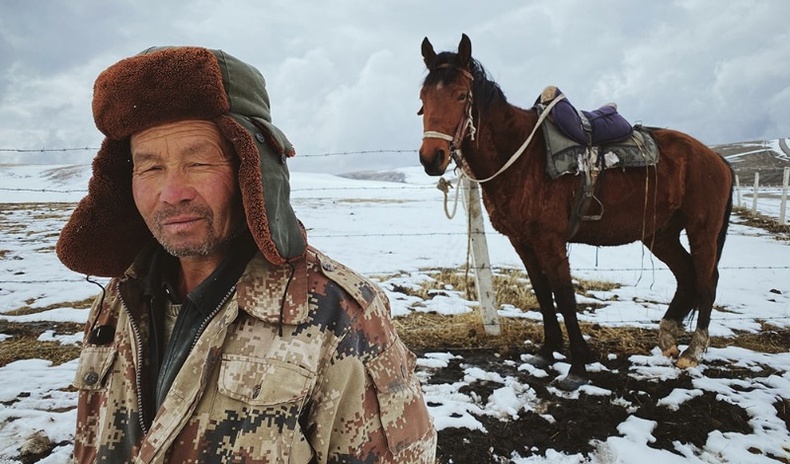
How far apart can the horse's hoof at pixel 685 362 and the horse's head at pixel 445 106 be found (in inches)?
102

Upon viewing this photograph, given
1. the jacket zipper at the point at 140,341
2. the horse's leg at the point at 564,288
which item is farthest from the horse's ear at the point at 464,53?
the jacket zipper at the point at 140,341

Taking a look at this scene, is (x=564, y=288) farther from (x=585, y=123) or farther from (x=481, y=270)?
(x=585, y=123)

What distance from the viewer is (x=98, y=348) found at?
1.31 m

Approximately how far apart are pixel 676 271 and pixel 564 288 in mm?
1669

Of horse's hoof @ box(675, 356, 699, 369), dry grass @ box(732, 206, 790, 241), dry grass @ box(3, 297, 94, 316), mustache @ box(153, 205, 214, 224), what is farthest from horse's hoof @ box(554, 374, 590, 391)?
dry grass @ box(732, 206, 790, 241)

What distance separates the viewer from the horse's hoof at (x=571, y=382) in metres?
3.14

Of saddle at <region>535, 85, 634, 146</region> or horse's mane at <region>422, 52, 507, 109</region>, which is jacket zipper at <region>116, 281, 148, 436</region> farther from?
saddle at <region>535, 85, 634, 146</region>

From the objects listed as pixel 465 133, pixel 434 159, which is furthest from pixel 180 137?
pixel 465 133

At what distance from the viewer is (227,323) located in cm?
110

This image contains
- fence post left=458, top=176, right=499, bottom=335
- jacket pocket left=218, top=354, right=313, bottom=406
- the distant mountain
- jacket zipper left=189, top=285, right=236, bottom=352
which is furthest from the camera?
the distant mountain

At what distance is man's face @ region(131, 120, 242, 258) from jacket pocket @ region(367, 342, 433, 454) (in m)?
0.63

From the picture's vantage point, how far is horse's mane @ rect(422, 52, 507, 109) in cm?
312

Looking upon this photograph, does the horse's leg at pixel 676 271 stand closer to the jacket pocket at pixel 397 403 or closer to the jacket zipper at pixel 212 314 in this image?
the jacket pocket at pixel 397 403

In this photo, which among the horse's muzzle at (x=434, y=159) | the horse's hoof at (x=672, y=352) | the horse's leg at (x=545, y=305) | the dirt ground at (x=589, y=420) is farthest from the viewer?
the horse's hoof at (x=672, y=352)
